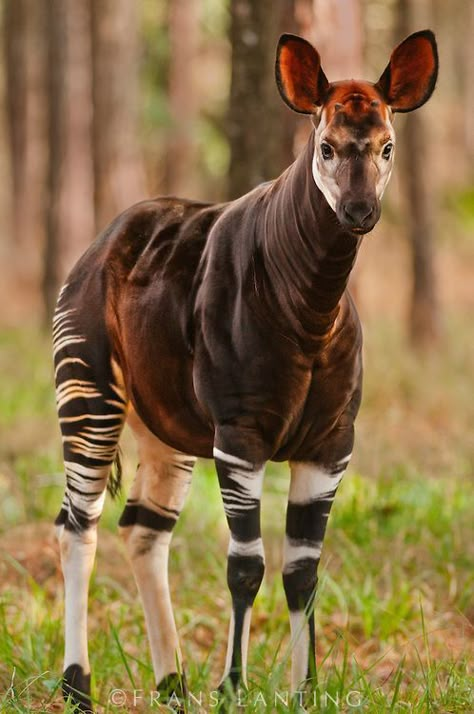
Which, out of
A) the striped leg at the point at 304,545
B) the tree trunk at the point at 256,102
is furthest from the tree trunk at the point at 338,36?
the striped leg at the point at 304,545

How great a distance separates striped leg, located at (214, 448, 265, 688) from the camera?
325 cm

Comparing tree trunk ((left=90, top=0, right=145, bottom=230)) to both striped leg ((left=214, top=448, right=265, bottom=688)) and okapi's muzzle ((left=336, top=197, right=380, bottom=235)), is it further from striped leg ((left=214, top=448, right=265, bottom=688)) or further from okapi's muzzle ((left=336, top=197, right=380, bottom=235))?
okapi's muzzle ((left=336, top=197, right=380, bottom=235))

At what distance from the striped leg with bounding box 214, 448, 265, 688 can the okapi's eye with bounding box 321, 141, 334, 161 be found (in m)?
0.87

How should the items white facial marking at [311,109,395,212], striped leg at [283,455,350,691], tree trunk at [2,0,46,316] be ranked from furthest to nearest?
tree trunk at [2,0,46,316], striped leg at [283,455,350,691], white facial marking at [311,109,395,212]

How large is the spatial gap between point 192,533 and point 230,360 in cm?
255

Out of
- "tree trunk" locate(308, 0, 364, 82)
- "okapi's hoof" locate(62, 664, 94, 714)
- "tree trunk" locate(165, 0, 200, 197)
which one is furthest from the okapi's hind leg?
"tree trunk" locate(165, 0, 200, 197)

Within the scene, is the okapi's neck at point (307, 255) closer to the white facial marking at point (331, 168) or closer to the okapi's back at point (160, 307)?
the white facial marking at point (331, 168)

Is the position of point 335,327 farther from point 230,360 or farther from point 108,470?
point 108,470

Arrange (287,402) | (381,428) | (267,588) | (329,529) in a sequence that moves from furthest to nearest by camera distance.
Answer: (381,428), (329,529), (267,588), (287,402)

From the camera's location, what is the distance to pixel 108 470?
3904 millimetres

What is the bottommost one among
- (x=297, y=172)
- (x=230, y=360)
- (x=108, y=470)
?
(x=108, y=470)

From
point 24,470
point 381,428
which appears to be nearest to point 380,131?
point 24,470

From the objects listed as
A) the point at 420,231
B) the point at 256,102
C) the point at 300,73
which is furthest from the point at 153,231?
the point at 420,231

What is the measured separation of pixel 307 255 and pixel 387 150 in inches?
14.7
